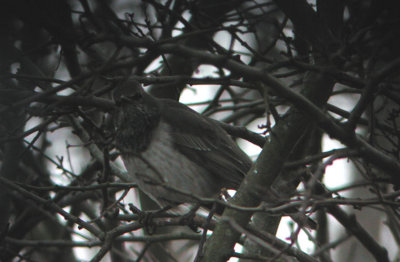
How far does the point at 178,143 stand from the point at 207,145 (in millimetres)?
300

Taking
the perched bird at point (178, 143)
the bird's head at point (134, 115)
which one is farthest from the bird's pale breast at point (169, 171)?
the bird's head at point (134, 115)

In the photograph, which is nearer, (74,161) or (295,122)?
(295,122)

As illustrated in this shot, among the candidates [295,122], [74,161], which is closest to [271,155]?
[295,122]

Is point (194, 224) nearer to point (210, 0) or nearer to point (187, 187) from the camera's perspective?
point (187, 187)

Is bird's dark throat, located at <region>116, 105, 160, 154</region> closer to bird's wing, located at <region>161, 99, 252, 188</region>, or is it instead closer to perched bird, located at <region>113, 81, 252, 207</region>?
perched bird, located at <region>113, 81, 252, 207</region>

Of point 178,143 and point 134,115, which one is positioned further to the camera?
point 134,115

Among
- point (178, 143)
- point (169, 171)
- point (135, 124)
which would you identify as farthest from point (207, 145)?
point (135, 124)

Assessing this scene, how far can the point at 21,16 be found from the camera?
471 cm

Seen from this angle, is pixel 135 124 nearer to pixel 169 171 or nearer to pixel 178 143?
pixel 178 143

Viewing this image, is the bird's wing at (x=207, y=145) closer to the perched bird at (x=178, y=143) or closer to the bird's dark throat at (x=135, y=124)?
the perched bird at (x=178, y=143)

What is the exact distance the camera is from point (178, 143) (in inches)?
186

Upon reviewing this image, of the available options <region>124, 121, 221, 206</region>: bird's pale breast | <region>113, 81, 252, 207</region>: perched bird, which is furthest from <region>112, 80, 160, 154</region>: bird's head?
<region>124, 121, 221, 206</region>: bird's pale breast

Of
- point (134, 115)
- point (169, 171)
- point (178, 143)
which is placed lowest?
point (169, 171)

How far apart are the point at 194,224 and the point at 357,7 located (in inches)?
111
